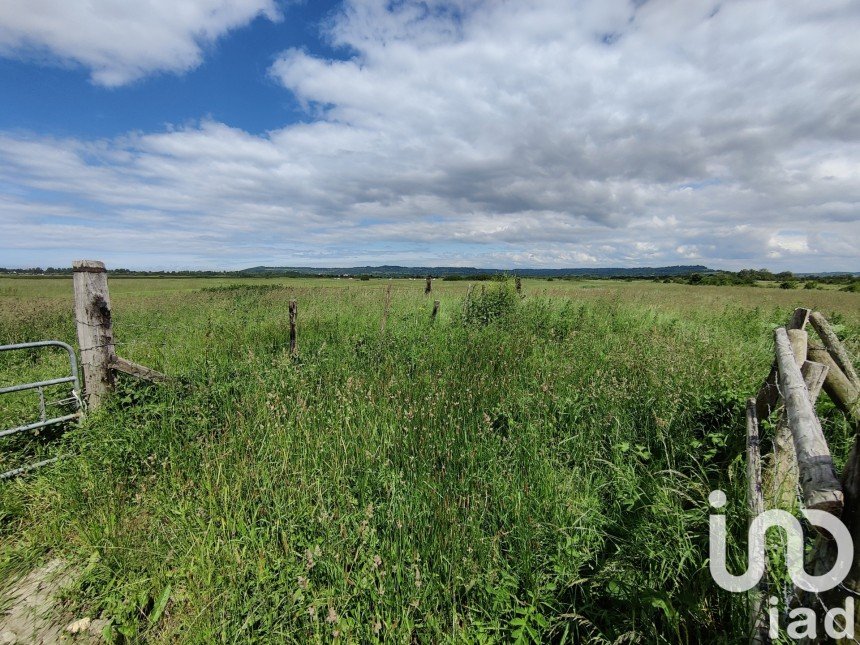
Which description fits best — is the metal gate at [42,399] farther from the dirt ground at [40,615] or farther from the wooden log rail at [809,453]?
the wooden log rail at [809,453]

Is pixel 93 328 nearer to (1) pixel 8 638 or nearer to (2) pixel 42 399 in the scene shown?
(2) pixel 42 399

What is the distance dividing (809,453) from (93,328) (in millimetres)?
7281

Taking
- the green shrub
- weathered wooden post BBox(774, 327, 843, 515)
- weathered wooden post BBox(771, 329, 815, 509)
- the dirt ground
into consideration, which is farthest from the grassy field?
the green shrub

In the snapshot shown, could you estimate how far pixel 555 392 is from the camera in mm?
5414

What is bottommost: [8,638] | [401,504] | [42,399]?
[8,638]

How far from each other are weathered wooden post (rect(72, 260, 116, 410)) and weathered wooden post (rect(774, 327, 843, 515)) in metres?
7.12

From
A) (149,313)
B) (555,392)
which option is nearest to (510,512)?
(555,392)

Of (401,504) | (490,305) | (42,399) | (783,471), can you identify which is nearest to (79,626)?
(401,504)

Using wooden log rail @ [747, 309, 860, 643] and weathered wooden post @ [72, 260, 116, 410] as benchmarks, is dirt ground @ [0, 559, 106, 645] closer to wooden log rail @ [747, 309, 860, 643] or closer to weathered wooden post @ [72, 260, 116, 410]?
weathered wooden post @ [72, 260, 116, 410]

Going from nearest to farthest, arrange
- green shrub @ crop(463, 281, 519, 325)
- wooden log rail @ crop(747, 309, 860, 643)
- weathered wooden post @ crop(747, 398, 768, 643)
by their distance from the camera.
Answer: wooden log rail @ crop(747, 309, 860, 643) < weathered wooden post @ crop(747, 398, 768, 643) < green shrub @ crop(463, 281, 519, 325)

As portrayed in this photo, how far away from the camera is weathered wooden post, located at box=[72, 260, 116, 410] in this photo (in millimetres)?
5027

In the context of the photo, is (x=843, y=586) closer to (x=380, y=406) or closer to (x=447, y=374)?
(x=380, y=406)

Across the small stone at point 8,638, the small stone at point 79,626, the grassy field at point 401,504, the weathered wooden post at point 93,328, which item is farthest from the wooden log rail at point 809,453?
the weathered wooden post at point 93,328

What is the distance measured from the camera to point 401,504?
325 cm
